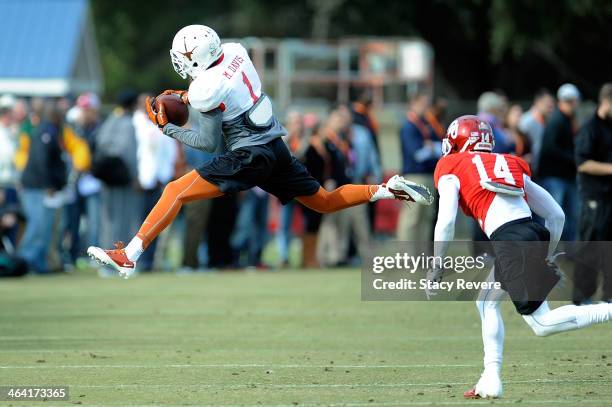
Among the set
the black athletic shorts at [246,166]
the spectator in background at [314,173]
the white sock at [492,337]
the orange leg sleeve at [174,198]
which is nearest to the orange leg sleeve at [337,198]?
the black athletic shorts at [246,166]

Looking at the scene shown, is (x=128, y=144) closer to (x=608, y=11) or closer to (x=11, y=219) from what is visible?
(x=11, y=219)

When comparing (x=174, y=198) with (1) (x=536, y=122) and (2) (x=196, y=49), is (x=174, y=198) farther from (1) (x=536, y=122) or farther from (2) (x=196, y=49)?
(1) (x=536, y=122)

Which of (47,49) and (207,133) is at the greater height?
(47,49)

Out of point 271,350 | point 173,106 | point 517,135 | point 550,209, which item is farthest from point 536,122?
point 550,209

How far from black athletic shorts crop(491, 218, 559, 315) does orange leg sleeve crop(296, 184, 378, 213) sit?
2318mm

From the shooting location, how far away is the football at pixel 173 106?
33.0ft

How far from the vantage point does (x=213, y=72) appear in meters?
9.73

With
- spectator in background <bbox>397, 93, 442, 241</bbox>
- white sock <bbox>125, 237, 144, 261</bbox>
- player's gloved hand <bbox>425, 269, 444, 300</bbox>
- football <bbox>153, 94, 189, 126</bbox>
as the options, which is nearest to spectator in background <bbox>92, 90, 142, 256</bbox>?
spectator in background <bbox>397, 93, 442, 241</bbox>

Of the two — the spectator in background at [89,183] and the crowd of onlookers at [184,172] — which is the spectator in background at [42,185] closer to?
the crowd of onlookers at [184,172]

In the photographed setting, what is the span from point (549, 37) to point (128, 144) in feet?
35.0

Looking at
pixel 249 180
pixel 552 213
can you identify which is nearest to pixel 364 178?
pixel 249 180

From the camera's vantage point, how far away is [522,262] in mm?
8062

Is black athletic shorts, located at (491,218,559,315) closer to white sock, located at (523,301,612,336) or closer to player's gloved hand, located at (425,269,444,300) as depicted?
white sock, located at (523,301,612,336)

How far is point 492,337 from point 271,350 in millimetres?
2794
